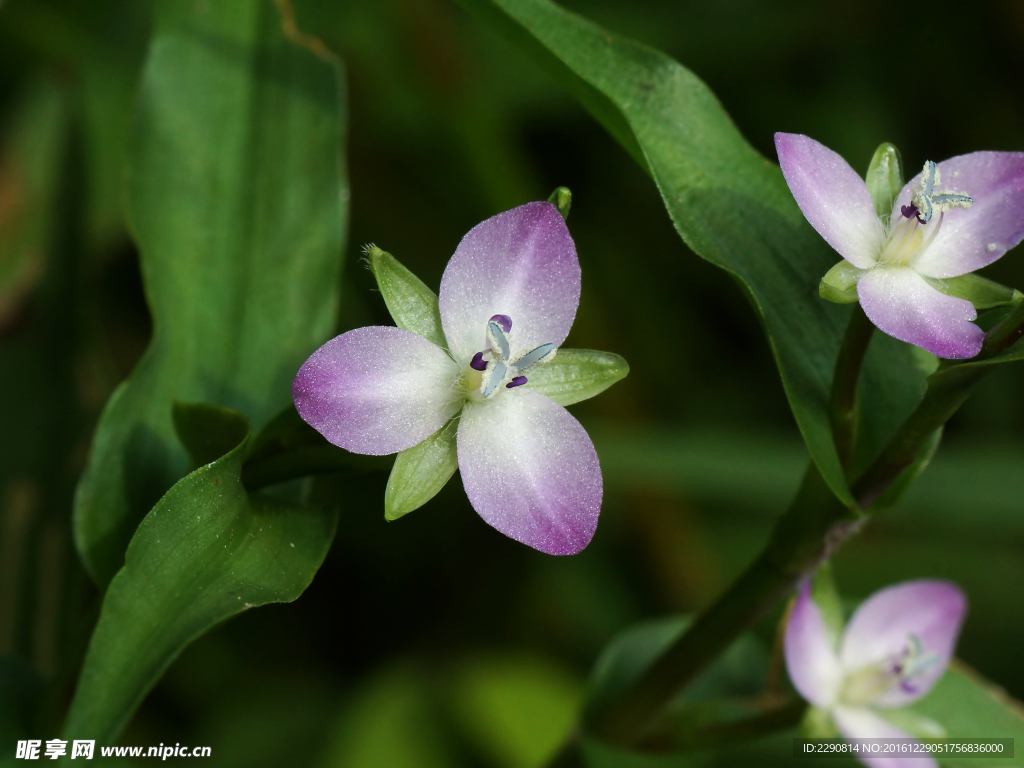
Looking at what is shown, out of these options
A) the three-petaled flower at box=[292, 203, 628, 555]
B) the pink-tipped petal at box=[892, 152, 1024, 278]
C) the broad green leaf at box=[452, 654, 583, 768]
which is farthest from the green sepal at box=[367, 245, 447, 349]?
the broad green leaf at box=[452, 654, 583, 768]

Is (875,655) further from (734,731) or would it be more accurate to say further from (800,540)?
(800,540)

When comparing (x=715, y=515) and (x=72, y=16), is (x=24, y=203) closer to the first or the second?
(x=72, y=16)

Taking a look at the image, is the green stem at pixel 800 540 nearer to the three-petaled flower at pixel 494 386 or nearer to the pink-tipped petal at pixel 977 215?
the pink-tipped petal at pixel 977 215

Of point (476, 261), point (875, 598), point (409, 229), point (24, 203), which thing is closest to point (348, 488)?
point (409, 229)

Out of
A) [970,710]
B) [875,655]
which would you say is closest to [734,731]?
[875,655]

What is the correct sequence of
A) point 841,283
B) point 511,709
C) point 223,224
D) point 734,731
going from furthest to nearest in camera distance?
1. point 511,709
2. point 223,224
3. point 734,731
4. point 841,283

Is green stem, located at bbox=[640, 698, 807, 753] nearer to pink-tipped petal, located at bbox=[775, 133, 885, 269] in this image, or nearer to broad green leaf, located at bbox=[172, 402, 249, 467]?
pink-tipped petal, located at bbox=[775, 133, 885, 269]

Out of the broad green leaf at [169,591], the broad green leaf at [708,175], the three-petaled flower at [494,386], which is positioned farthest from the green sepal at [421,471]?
the broad green leaf at [708,175]
